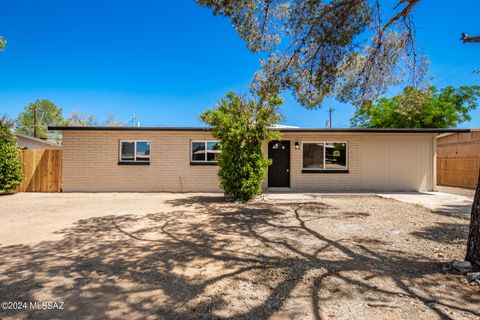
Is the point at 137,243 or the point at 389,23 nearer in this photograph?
the point at 137,243

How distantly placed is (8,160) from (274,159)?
1041cm

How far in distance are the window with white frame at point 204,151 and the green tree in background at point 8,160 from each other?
6.71m

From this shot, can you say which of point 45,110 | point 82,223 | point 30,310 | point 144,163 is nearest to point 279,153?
point 144,163

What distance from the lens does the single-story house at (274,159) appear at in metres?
11.5

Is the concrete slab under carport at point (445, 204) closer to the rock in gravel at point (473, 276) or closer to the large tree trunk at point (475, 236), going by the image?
the large tree trunk at point (475, 236)

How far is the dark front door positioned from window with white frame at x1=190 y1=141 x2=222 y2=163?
7.92 feet

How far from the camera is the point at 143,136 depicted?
11656mm

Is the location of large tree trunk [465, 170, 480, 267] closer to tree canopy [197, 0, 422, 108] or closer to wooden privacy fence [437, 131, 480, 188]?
tree canopy [197, 0, 422, 108]

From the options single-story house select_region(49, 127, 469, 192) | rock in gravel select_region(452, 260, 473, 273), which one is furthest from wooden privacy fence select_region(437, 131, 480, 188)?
rock in gravel select_region(452, 260, 473, 273)

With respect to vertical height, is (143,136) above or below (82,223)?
above

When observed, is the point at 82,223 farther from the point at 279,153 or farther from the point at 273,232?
the point at 279,153

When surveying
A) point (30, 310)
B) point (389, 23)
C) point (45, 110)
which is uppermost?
point (45, 110)

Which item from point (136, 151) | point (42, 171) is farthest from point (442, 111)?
point (42, 171)

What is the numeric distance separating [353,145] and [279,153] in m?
3.25
